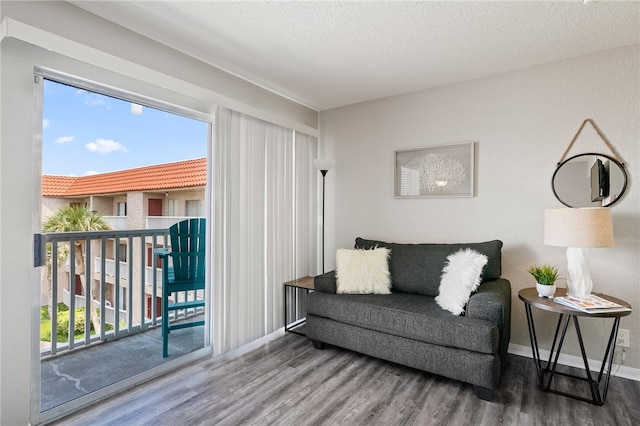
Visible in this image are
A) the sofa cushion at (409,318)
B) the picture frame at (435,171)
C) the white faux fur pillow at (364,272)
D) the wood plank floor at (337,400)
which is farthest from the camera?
the picture frame at (435,171)

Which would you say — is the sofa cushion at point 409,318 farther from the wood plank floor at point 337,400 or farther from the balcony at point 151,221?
the balcony at point 151,221

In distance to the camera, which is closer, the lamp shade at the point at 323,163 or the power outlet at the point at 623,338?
the power outlet at the point at 623,338

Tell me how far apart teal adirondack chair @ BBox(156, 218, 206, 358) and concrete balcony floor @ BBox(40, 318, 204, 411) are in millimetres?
129

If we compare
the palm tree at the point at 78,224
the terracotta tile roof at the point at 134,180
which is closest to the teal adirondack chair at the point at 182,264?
the terracotta tile roof at the point at 134,180

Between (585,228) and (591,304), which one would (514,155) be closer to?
(585,228)

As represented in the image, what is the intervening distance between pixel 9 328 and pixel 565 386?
3.56 metres

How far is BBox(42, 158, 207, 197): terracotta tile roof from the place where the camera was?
6.59 feet

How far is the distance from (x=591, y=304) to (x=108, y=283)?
141 inches

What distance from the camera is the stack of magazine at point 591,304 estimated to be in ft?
6.77

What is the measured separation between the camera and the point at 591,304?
214 centimetres

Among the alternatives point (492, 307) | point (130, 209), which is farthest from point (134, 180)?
point (492, 307)

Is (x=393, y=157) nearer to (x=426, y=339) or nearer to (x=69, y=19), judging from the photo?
(x=426, y=339)

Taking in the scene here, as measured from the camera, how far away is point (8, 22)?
65.9 inches

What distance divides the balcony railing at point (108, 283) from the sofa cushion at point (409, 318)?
1234 mm
